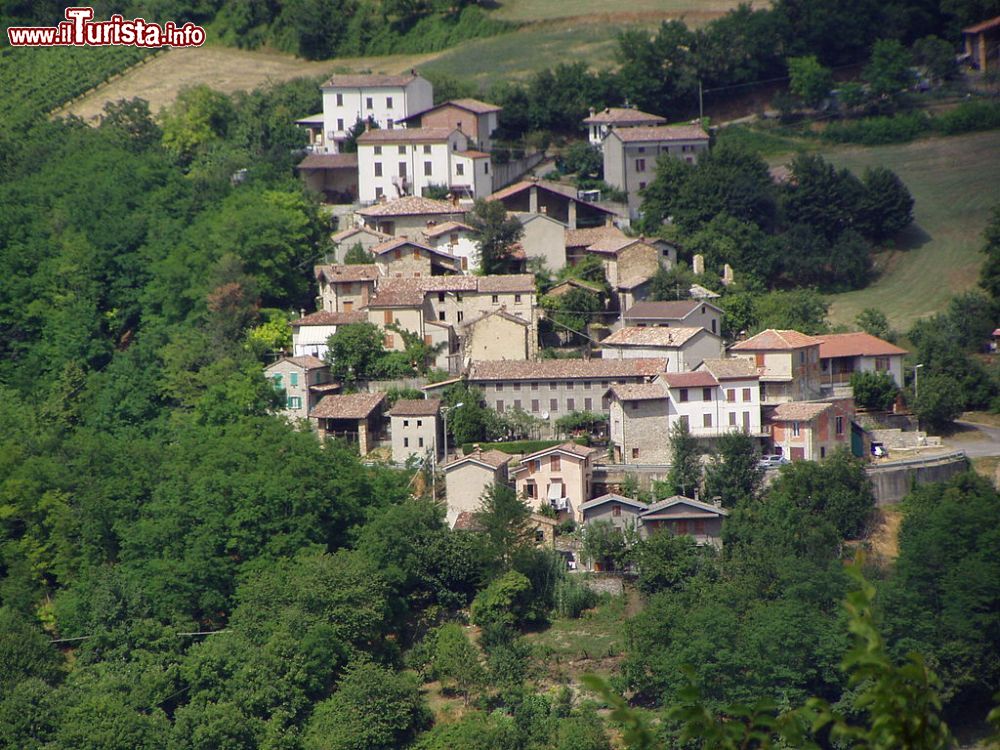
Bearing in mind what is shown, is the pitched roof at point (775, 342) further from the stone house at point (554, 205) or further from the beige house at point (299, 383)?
the beige house at point (299, 383)

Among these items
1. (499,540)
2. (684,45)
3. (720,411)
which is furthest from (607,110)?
(499,540)

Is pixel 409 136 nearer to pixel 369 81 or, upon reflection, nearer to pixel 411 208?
pixel 411 208

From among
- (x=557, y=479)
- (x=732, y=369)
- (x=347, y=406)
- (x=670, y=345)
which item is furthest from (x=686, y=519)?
(x=347, y=406)

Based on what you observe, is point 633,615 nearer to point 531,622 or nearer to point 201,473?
point 531,622

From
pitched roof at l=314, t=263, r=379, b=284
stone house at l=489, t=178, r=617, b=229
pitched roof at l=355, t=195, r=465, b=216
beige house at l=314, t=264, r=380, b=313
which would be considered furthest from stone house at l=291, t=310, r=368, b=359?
stone house at l=489, t=178, r=617, b=229

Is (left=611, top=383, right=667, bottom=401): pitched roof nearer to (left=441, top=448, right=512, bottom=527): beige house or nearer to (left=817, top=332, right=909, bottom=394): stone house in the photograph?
(left=441, top=448, right=512, bottom=527): beige house

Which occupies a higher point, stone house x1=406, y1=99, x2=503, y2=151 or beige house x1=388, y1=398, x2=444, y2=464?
stone house x1=406, y1=99, x2=503, y2=151
